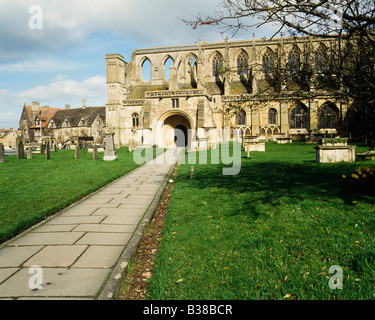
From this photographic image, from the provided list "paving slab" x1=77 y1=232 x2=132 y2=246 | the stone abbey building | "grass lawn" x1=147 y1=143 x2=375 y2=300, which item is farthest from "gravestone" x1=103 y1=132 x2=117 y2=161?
"paving slab" x1=77 y1=232 x2=132 y2=246

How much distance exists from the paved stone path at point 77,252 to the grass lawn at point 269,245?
531 millimetres

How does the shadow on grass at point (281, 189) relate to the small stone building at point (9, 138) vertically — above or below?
below

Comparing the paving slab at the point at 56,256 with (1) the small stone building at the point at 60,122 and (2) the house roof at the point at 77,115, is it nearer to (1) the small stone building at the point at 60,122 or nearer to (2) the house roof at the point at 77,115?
(1) the small stone building at the point at 60,122

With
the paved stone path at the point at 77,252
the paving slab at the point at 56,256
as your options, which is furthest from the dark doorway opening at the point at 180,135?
the paving slab at the point at 56,256

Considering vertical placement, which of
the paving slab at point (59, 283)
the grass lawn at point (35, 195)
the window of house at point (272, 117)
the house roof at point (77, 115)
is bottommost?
the paving slab at point (59, 283)

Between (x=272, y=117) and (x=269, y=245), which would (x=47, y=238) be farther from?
(x=272, y=117)

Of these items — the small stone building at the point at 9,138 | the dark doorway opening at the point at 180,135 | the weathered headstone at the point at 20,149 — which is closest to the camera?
the weathered headstone at the point at 20,149

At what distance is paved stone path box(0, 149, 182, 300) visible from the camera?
8.59 ft

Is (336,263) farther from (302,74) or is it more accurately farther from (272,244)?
(302,74)

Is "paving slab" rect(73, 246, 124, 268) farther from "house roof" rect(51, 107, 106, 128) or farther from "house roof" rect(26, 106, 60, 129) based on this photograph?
"house roof" rect(26, 106, 60, 129)

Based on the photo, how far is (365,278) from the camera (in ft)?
8.51

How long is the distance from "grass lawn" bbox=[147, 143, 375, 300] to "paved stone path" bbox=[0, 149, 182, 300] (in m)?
0.53

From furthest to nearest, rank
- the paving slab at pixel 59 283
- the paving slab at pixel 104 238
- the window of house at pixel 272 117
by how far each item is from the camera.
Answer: the window of house at pixel 272 117 < the paving slab at pixel 104 238 < the paving slab at pixel 59 283

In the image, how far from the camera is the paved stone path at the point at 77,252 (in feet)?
8.59
